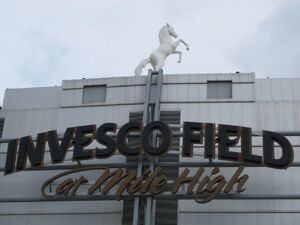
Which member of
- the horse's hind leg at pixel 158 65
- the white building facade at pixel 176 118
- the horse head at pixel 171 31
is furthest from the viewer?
the horse head at pixel 171 31

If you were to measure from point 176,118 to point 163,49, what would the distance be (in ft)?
18.7

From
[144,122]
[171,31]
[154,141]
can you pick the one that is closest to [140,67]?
[171,31]

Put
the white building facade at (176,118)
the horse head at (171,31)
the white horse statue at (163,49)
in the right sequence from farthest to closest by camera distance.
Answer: the horse head at (171,31), the white horse statue at (163,49), the white building facade at (176,118)

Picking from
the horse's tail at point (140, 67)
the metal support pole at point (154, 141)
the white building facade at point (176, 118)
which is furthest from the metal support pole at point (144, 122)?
the horse's tail at point (140, 67)

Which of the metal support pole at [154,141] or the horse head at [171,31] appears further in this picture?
the horse head at [171,31]

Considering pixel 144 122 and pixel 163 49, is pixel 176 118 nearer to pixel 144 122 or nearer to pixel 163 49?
pixel 144 122

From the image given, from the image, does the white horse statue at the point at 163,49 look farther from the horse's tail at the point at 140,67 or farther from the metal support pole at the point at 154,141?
the metal support pole at the point at 154,141

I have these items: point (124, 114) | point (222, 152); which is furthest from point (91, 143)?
point (222, 152)

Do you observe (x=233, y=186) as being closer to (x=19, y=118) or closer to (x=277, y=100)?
(x=277, y=100)

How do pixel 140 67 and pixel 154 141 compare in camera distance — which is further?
pixel 140 67

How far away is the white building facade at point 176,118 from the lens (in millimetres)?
39875

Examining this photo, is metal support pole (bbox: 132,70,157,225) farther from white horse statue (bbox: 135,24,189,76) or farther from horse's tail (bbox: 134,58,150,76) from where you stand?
horse's tail (bbox: 134,58,150,76)

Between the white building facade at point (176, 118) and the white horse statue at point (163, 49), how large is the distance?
7.68 ft

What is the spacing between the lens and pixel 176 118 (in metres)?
43.0
